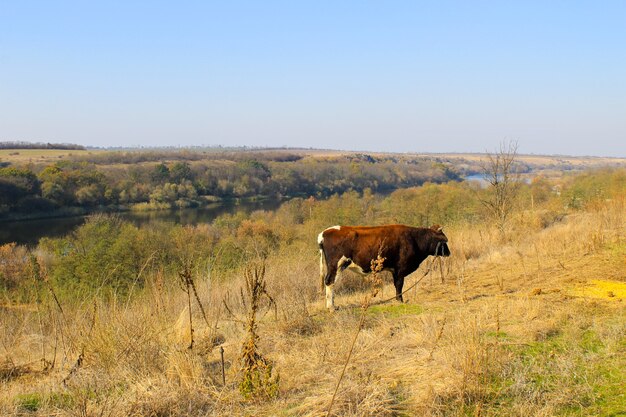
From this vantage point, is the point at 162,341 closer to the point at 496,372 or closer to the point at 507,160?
the point at 496,372

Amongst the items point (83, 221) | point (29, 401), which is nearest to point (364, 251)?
point (29, 401)

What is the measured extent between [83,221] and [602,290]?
214 feet

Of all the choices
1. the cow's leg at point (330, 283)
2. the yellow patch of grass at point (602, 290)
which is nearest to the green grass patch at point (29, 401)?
the cow's leg at point (330, 283)

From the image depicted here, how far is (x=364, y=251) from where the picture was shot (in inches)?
312

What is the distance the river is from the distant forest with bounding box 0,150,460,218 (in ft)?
12.8

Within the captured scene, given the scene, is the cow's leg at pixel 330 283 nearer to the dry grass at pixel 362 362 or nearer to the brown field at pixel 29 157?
the dry grass at pixel 362 362

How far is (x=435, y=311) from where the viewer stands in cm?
663

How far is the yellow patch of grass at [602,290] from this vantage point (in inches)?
267

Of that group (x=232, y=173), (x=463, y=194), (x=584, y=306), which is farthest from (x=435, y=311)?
(x=232, y=173)

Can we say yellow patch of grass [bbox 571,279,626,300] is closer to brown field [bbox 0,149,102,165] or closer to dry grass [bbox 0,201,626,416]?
dry grass [bbox 0,201,626,416]

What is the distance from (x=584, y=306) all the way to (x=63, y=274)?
22.7m

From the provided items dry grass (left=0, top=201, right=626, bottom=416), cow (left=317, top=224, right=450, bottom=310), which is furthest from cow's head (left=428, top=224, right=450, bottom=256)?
dry grass (left=0, top=201, right=626, bottom=416)

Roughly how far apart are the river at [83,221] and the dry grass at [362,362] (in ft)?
151

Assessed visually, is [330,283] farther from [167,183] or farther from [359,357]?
[167,183]
